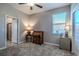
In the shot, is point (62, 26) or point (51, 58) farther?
point (62, 26)

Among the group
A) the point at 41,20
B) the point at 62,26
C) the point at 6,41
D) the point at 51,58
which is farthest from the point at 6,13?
the point at 51,58

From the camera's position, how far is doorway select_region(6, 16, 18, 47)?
324cm

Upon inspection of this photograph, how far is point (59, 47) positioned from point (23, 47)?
1.40 metres

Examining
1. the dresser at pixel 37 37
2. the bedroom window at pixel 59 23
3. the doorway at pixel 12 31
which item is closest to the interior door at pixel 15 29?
the doorway at pixel 12 31

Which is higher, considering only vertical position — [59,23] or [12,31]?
[59,23]

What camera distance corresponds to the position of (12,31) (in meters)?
3.48

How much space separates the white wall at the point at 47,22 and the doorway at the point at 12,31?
0.95 meters

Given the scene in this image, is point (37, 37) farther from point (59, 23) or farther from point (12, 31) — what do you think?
point (59, 23)

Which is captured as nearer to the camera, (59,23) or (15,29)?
(59,23)

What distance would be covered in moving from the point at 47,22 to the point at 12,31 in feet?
5.02

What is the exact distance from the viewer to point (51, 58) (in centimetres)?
83

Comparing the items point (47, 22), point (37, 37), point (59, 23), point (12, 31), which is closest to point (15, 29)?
point (12, 31)

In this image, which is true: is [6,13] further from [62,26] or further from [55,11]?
[62,26]

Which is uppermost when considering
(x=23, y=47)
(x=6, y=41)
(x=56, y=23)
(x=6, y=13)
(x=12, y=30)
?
(x=6, y=13)
